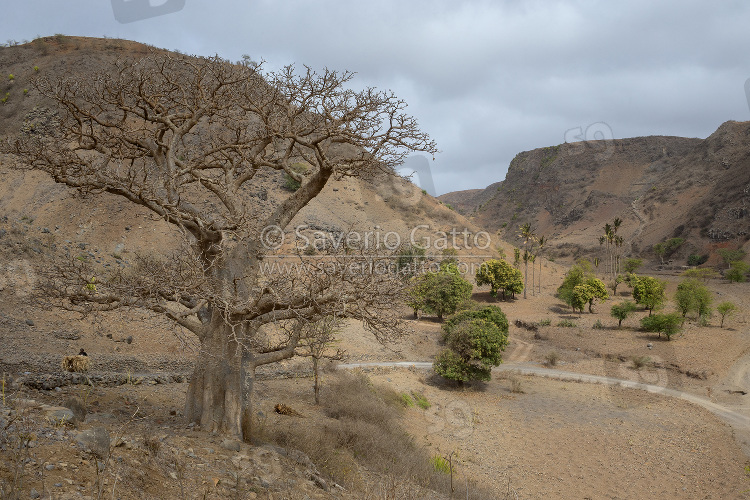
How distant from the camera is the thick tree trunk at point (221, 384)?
24.9ft

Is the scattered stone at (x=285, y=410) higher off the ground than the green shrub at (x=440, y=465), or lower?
higher

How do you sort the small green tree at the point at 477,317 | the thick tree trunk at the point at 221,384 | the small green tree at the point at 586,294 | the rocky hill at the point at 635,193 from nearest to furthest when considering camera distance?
the thick tree trunk at the point at 221,384 → the small green tree at the point at 477,317 → the small green tree at the point at 586,294 → the rocky hill at the point at 635,193

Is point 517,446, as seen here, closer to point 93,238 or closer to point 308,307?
point 308,307

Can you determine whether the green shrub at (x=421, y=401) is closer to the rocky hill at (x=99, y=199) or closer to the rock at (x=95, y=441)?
the rocky hill at (x=99, y=199)

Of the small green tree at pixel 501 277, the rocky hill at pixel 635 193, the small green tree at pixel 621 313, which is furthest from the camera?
the rocky hill at pixel 635 193

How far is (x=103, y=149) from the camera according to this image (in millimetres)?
8297

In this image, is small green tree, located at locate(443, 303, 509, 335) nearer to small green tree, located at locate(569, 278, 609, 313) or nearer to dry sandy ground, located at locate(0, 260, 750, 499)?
dry sandy ground, located at locate(0, 260, 750, 499)

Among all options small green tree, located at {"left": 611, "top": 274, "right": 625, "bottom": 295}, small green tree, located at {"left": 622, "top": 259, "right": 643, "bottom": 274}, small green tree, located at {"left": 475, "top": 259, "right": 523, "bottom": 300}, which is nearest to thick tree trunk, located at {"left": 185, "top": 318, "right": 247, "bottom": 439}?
small green tree, located at {"left": 475, "top": 259, "right": 523, "bottom": 300}

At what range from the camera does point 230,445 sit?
717 centimetres

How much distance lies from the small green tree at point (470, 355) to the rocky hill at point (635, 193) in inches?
2211

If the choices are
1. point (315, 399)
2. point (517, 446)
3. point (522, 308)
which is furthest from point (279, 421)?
point (522, 308)

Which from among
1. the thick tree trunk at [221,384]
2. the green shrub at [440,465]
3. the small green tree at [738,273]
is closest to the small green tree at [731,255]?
the small green tree at [738,273]

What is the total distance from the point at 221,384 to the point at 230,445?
0.97 meters

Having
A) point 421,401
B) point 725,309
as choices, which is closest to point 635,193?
point 725,309
